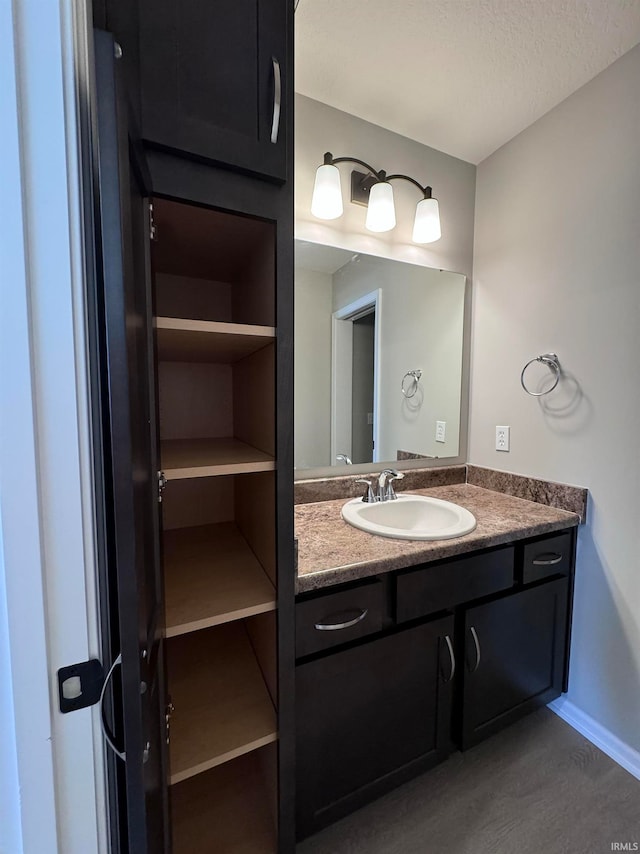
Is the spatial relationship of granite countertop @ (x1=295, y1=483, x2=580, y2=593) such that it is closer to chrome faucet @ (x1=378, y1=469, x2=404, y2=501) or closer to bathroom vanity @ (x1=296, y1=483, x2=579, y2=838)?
bathroom vanity @ (x1=296, y1=483, x2=579, y2=838)

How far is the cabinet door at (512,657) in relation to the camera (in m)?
1.25

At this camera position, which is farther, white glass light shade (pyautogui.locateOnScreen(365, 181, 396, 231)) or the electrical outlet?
Answer: the electrical outlet

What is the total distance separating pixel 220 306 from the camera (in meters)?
1.27

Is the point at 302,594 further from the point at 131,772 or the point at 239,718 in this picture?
the point at 131,772

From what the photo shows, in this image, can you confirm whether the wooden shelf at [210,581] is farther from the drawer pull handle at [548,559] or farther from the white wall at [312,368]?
the drawer pull handle at [548,559]

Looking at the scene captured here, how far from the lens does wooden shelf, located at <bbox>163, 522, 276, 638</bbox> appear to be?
828mm

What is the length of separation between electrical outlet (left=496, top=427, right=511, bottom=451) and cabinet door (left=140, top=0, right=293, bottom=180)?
1474mm

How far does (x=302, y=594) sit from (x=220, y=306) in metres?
0.97

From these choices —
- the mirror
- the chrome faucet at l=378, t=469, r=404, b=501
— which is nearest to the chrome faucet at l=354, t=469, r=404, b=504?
the chrome faucet at l=378, t=469, r=404, b=501

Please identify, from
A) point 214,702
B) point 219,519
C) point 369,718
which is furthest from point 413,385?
point 214,702

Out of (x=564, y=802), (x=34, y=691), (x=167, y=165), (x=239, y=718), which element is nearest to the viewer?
(x=34, y=691)

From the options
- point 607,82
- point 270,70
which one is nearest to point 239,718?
point 270,70

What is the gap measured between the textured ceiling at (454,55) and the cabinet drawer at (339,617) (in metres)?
1.75

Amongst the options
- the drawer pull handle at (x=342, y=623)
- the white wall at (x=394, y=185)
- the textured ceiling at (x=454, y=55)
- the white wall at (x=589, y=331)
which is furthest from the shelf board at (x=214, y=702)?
the textured ceiling at (x=454, y=55)
